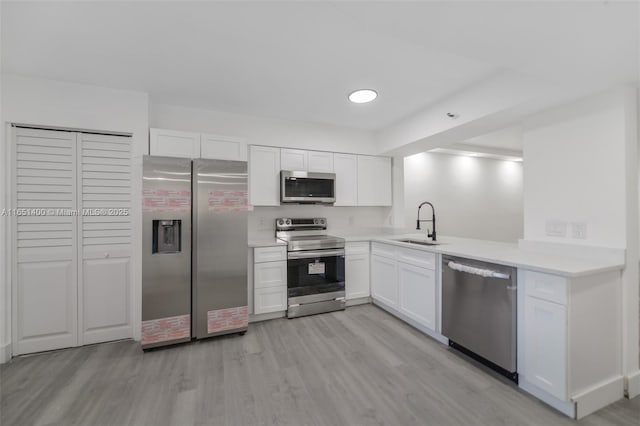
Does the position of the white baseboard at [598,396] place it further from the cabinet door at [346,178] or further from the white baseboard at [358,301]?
the cabinet door at [346,178]

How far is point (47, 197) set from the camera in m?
2.43

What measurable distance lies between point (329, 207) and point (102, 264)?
2.74 meters

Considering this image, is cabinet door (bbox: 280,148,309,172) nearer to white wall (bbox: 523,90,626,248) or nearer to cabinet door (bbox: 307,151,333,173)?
cabinet door (bbox: 307,151,333,173)

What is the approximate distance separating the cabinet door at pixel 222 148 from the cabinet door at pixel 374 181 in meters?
1.75

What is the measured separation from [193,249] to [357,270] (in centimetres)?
202

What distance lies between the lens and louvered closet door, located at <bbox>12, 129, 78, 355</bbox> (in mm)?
2365

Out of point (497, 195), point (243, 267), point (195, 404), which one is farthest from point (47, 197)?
point (497, 195)

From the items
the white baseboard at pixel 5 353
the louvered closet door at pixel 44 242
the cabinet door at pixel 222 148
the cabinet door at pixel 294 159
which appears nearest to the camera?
the white baseboard at pixel 5 353

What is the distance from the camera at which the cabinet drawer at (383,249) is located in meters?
3.22

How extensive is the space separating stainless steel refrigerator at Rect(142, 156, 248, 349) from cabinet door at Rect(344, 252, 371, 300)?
4.46 ft

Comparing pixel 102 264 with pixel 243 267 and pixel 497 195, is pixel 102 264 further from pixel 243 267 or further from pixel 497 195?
pixel 497 195

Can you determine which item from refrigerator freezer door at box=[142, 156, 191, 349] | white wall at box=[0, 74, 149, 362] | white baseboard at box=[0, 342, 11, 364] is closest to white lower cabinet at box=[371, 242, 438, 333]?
refrigerator freezer door at box=[142, 156, 191, 349]

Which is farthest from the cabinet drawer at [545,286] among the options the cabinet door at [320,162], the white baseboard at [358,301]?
the cabinet door at [320,162]

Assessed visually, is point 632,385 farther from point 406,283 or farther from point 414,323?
point 406,283
